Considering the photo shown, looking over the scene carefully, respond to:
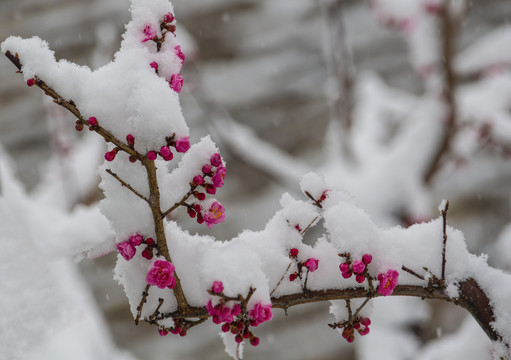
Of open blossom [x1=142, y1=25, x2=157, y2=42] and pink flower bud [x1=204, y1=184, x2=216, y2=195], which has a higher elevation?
open blossom [x1=142, y1=25, x2=157, y2=42]

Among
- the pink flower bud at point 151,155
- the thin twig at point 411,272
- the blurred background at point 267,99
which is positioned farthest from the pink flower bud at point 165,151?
the blurred background at point 267,99

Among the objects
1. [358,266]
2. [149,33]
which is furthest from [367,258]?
[149,33]

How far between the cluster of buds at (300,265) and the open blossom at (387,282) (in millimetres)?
85

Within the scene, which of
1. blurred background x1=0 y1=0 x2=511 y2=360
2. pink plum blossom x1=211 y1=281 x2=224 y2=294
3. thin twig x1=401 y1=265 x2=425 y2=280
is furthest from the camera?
blurred background x1=0 y1=0 x2=511 y2=360

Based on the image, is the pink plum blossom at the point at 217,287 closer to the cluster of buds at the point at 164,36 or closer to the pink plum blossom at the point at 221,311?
the pink plum blossom at the point at 221,311

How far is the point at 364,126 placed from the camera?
2629mm

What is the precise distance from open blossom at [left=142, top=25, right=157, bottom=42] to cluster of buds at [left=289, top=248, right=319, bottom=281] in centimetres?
32

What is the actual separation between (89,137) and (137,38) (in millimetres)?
1896

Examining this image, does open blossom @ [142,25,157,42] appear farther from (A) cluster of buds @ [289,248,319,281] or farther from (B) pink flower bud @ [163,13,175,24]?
(A) cluster of buds @ [289,248,319,281]

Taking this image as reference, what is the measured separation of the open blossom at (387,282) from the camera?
54 centimetres

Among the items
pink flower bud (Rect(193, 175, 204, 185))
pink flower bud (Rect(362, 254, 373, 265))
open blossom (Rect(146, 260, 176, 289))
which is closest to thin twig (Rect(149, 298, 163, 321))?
open blossom (Rect(146, 260, 176, 289))

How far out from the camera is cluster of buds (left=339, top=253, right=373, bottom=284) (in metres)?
0.54

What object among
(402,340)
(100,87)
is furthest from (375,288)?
(402,340)

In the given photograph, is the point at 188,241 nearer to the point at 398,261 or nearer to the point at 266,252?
the point at 266,252
